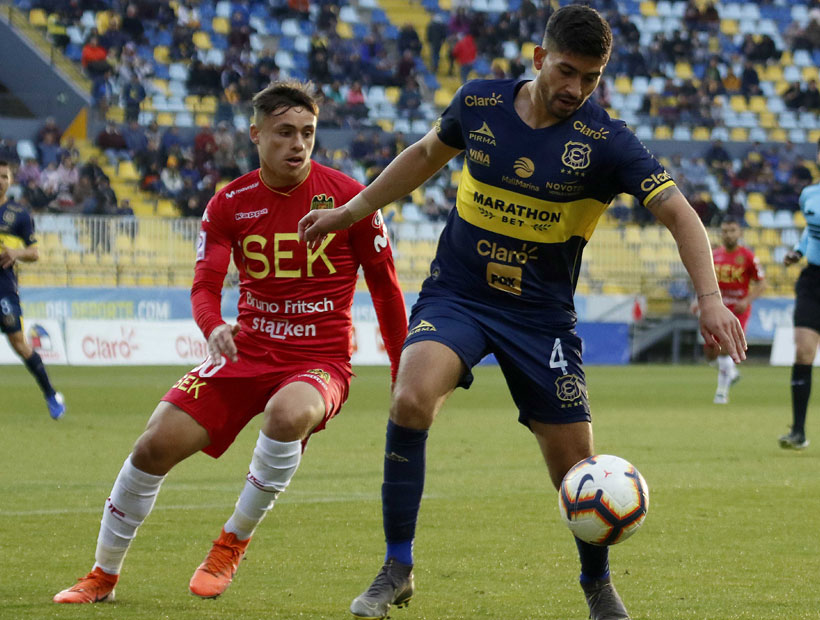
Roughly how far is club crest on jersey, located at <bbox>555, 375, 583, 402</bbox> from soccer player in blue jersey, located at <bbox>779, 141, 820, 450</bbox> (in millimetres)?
6477

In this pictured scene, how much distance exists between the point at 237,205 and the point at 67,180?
19.5m

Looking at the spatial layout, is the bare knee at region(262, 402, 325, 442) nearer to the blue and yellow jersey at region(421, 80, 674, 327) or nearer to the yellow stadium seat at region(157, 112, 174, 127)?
the blue and yellow jersey at region(421, 80, 674, 327)

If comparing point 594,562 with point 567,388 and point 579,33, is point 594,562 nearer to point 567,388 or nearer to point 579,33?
point 567,388

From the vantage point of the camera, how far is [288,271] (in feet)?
19.0

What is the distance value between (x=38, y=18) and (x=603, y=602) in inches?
1062

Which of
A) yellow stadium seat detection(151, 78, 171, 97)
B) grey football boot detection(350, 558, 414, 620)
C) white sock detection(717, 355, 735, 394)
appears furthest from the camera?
yellow stadium seat detection(151, 78, 171, 97)

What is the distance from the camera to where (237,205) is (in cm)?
582

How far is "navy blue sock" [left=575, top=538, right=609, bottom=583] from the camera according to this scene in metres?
4.96

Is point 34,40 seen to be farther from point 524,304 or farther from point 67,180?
point 524,304

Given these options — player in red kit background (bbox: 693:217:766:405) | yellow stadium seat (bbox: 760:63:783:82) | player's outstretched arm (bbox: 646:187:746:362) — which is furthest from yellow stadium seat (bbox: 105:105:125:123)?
player's outstretched arm (bbox: 646:187:746:362)

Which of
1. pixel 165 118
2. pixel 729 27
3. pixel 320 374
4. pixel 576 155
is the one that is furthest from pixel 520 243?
pixel 729 27

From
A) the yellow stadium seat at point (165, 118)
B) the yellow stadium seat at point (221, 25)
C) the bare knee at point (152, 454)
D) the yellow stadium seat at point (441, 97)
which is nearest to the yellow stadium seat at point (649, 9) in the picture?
the yellow stadium seat at point (441, 97)

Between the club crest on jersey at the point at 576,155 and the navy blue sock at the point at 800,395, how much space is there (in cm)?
704

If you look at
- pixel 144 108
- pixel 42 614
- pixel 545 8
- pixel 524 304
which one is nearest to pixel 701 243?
pixel 524 304
